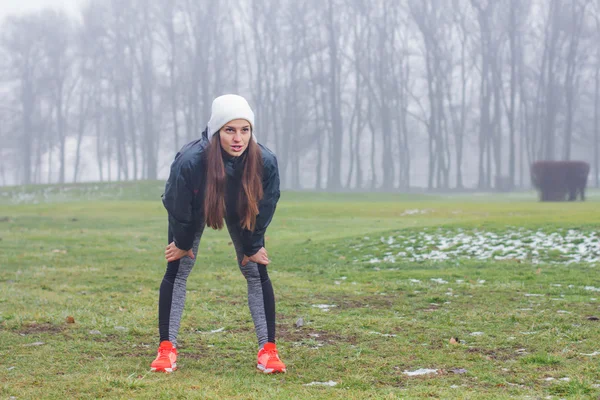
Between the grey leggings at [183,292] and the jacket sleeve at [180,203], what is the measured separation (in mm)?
173

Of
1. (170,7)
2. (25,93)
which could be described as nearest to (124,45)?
(170,7)

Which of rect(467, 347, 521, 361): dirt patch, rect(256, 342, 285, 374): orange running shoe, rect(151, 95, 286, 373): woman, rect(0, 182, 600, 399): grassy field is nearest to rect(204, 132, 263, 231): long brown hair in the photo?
rect(151, 95, 286, 373): woman

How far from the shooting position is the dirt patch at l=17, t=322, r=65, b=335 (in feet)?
20.9

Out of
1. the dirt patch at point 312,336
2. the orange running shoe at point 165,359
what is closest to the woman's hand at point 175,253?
the orange running shoe at point 165,359

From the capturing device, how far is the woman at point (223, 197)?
4730 mm

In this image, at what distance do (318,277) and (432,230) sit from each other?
19.0 feet

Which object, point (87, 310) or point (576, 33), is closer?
point (87, 310)

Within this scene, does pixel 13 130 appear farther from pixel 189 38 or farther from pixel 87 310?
pixel 87 310

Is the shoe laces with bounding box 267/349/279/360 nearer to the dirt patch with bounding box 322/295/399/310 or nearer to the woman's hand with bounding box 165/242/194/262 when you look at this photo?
the woman's hand with bounding box 165/242/194/262

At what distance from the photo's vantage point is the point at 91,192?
47.8 meters

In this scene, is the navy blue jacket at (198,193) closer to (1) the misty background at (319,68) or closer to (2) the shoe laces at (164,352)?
(2) the shoe laces at (164,352)

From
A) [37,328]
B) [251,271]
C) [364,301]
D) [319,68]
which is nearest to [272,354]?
[251,271]

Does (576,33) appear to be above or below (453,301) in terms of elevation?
above

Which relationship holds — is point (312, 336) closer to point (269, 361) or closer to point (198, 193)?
point (269, 361)
